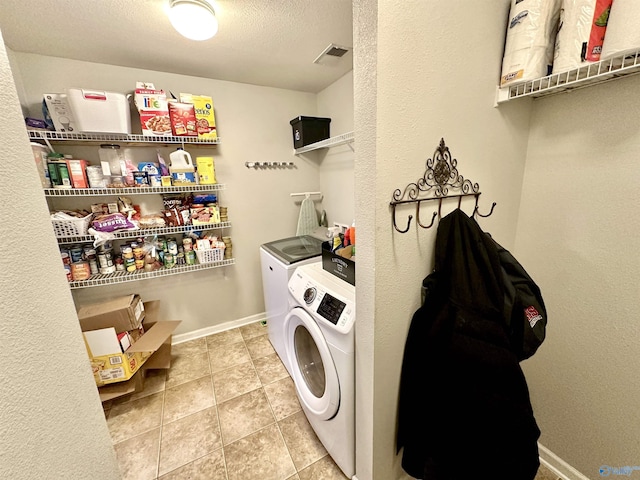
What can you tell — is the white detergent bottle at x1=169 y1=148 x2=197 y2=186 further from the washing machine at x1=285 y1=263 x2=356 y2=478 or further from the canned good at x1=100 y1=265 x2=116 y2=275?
the washing machine at x1=285 y1=263 x2=356 y2=478

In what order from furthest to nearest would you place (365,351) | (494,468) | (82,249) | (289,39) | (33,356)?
(82,249)
(289,39)
(365,351)
(494,468)
(33,356)

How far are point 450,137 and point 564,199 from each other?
61cm

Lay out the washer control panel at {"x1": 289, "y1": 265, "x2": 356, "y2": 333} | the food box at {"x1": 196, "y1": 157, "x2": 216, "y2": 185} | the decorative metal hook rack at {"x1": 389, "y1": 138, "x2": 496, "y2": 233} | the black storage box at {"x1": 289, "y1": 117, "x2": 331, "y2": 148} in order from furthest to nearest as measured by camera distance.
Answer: the black storage box at {"x1": 289, "y1": 117, "x2": 331, "y2": 148}
the food box at {"x1": 196, "y1": 157, "x2": 216, "y2": 185}
the washer control panel at {"x1": 289, "y1": 265, "x2": 356, "y2": 333}
the decorative metal hook rack at {"x1": 389, "y1": 138, "x2": 496, "y2": 233}

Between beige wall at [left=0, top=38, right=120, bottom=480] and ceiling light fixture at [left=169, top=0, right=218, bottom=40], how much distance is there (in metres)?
0.94

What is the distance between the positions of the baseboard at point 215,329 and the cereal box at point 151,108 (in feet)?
5.62

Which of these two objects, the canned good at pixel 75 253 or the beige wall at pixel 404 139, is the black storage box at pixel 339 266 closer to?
the beige wall at pixel 404 139

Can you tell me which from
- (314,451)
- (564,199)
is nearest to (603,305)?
(564,199)

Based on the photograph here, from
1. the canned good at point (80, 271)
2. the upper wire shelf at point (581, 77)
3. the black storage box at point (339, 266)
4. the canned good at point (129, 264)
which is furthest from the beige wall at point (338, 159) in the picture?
the canned good at point (80, 271)

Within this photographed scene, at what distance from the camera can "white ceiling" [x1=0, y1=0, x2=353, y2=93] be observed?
1247 mm

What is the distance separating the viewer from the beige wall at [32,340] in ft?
1.61

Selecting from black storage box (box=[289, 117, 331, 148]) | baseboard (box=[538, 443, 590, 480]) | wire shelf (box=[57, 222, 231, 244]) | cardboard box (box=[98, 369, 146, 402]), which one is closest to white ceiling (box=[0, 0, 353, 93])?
black storage box (box=[289, 117, 331, 148])

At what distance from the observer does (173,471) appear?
1.34 m

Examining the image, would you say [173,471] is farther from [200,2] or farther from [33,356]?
[200,2]

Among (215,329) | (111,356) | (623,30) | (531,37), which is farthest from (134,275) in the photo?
(623,30)
